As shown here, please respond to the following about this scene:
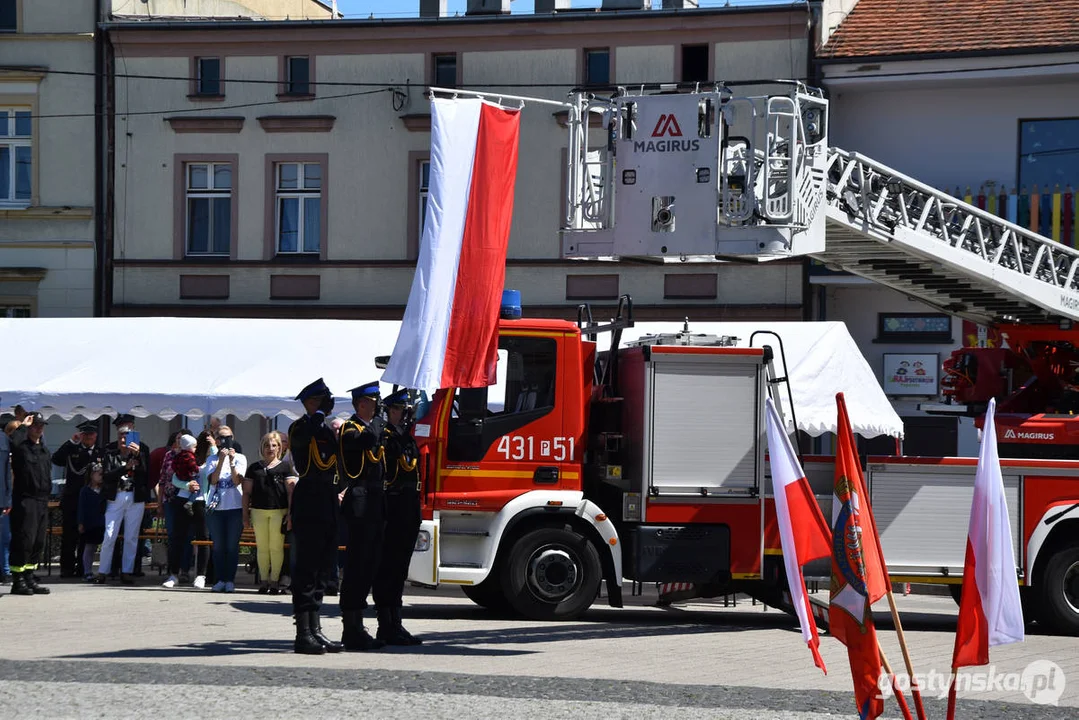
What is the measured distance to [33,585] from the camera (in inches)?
654

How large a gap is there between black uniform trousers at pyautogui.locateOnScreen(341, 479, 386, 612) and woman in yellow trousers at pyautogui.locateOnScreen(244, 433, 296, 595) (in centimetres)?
539

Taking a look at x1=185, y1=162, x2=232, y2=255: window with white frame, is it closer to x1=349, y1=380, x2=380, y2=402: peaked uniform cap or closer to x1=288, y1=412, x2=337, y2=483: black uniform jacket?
x1=349, y1=380, x2=380, y2=402: peaked uniform cap

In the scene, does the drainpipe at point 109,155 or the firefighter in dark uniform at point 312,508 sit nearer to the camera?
the firefighter in dark uniform at point 312,508

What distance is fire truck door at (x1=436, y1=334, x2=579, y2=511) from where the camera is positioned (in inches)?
562

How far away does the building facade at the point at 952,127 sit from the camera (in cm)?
2589

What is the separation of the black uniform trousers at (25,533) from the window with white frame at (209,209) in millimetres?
12478

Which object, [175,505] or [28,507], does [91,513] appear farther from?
[28,507]

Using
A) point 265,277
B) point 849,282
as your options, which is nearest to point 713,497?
point 849,282

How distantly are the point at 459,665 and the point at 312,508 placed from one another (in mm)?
1527

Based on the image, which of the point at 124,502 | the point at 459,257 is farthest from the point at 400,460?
the point at 124,502

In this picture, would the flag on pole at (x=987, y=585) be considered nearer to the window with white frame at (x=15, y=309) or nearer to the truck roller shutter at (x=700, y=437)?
the truck roller shutter at (x=700, y=437)

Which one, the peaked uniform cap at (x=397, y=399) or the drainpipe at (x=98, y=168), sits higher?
the drainpipe at (x=98, y=168)

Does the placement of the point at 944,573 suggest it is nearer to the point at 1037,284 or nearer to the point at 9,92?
the point at 1037,284

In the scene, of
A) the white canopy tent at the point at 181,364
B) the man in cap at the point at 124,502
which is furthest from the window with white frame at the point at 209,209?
the man in cap at the point at 124,502
